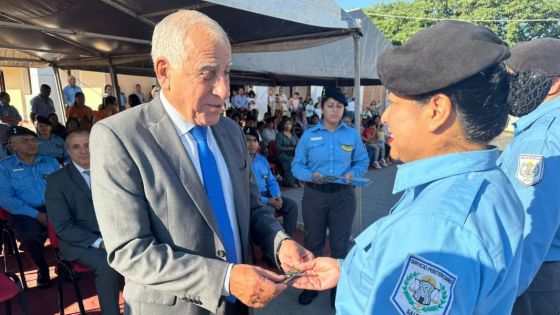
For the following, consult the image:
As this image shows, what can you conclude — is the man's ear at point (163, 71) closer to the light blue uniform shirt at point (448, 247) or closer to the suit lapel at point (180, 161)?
the suit lapel at point (180, 161)

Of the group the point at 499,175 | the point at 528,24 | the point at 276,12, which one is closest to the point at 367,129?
the point at 276,12

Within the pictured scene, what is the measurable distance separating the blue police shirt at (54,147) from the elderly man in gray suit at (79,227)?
10.1ft

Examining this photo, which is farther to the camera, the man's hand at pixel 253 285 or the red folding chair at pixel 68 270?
the red folding chair at pixel 68 270

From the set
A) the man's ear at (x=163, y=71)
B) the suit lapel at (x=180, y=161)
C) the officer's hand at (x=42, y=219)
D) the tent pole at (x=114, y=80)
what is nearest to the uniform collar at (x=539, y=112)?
the suit lapel at (x=180, y=161)

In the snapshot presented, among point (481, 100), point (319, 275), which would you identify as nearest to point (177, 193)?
point (319, 275)

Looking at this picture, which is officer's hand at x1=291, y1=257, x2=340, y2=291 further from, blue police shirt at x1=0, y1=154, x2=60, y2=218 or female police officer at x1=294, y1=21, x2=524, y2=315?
blue police shirt at x1=0, y1=154, x2=60, y2=218

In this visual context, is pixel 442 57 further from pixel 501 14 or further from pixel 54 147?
pixel 501 14

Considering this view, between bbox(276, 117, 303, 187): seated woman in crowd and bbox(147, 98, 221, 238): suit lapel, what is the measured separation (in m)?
6.61

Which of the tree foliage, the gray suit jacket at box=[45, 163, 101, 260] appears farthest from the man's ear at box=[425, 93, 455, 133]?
the tree foliage

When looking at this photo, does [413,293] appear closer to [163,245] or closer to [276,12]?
[163,245]

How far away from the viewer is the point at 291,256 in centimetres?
151

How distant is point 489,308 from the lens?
0.91 metres

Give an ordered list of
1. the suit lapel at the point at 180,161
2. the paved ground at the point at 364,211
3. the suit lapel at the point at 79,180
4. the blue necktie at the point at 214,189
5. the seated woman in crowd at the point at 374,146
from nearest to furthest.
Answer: the suit lapel at the point at 180,161
the blue necktie at the point at 214,189
the suit lapel at the point at 79,180
the paved ground at the point at 364,211
the seated woman in crowd at the point at 374,146

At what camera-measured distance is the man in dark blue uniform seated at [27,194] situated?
362 cm
